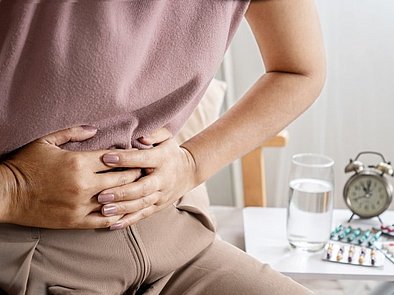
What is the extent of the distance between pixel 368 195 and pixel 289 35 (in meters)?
0.65

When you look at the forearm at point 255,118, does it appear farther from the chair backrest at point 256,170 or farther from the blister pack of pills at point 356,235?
the chair backrest at point 256,170

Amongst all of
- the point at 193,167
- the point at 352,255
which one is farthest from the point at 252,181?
the point at 193,167

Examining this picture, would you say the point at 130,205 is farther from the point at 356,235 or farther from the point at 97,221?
the point at 356,235

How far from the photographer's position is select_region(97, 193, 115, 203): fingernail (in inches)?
38.8

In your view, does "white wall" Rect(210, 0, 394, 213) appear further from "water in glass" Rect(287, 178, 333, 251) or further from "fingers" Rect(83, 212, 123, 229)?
"fingers" Rect(83, 212, 123, 229)

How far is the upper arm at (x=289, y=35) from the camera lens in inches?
44.6

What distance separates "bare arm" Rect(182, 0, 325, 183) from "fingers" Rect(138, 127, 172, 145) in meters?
0.07

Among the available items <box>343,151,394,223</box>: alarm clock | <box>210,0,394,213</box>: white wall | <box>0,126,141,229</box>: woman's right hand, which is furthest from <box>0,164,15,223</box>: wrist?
<box>210,0,394,213</box>: white wall

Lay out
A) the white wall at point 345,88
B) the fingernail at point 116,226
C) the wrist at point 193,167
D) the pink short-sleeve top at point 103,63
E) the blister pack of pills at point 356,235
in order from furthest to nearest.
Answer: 1. the white wall at point 345,88
2. the blister pack of pills at point 356,235
3. the wrist at point 193,167
4. the fingernail at point 116,226
5. the pink short-sleeve top at point 103,63

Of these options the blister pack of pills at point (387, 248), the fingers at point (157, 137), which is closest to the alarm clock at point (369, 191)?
the blister pack of pills at point (387, 248)

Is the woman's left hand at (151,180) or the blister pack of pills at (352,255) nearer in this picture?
the woman's left hand at (151,180)

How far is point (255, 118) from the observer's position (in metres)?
1.19

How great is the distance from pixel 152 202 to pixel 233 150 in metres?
0.19

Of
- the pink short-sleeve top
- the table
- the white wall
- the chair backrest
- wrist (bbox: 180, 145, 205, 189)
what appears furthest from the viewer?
the white wall
